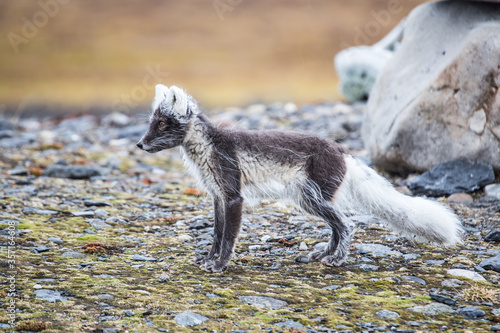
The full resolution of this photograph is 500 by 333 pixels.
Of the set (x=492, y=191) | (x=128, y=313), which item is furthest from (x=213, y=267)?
(x=492, y=191)

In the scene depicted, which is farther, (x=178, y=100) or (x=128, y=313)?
(x=178, y=100)

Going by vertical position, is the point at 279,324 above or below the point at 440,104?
below

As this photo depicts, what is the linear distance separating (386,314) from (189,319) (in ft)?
5.37

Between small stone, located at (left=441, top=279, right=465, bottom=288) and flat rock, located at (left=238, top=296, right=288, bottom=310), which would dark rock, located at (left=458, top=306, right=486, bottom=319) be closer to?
small stone, located at (left=441, top=279, right=465, bottom=288)

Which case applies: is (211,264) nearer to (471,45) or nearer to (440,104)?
(440,104)

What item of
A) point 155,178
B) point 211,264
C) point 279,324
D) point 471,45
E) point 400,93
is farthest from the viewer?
point 155,178

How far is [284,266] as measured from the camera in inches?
219

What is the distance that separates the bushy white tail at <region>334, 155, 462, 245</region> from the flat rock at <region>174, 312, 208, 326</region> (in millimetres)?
2139

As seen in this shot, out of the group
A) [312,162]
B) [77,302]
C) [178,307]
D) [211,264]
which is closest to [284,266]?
[211,264]

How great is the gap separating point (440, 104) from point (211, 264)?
5025mm

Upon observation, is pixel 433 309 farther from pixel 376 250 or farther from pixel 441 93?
pixel 441 93

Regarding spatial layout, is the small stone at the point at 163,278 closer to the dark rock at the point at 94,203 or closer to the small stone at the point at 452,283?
the small stone at the point at 452,283

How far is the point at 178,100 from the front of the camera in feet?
18.0

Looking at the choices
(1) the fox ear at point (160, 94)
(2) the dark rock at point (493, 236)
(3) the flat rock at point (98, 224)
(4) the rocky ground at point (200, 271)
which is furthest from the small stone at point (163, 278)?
(2) the dark rock at point (493, 236)
